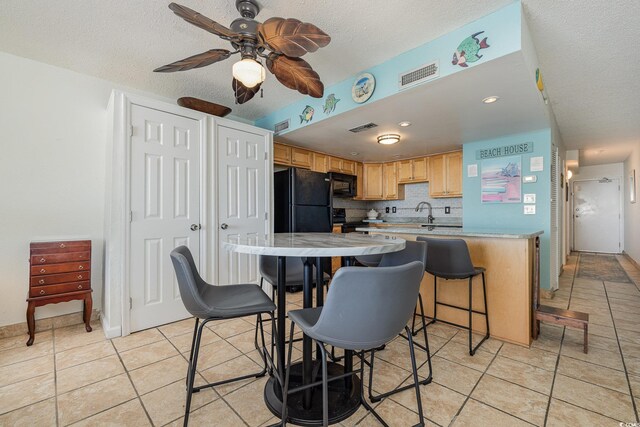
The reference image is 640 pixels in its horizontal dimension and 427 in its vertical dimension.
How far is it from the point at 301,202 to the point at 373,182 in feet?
7.60

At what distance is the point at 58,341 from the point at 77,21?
8.20 feet

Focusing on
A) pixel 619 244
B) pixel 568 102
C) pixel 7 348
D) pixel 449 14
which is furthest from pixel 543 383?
pixel 619 244

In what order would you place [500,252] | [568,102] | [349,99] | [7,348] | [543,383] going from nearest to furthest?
[543,383] < [7,348] < [500,252] < [349,99] < [568,102]

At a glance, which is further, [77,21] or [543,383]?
[77,21]

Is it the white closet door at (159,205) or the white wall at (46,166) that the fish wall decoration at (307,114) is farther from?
the white wall at (46,166)

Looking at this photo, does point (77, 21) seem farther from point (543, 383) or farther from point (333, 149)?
point (543, 383)

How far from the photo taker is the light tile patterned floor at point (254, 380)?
146cm

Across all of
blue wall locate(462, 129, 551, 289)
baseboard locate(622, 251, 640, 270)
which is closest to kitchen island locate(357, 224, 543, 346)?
blue wall locate(462, 129, 551, 289)

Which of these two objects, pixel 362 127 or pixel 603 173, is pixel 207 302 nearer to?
pixel 362 127

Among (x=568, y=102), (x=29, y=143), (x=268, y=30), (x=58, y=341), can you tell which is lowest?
(x=58, y=341)

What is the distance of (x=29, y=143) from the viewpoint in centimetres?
247

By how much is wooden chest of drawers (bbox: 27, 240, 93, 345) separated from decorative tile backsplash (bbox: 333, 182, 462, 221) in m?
3.91

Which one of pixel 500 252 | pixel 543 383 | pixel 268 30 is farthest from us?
pixel 500 252

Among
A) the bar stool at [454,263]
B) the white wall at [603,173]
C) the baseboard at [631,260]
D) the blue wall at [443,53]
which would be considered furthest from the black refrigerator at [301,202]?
the white wall at [603,173]
